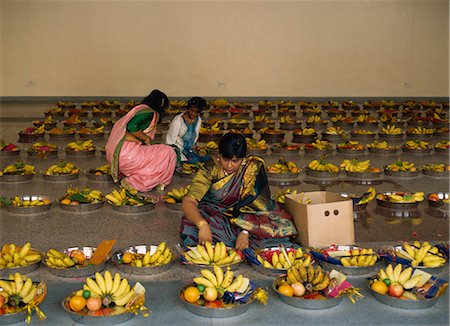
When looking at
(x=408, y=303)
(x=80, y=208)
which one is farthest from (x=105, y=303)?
(x=80, y=208)

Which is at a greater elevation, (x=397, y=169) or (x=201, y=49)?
(x=201, y=49)

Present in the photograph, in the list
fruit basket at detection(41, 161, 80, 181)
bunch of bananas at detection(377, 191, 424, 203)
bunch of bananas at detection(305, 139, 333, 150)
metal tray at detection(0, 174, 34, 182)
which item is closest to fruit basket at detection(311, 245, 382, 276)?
bunch of bananas at detection(377, 191, 424, 203)

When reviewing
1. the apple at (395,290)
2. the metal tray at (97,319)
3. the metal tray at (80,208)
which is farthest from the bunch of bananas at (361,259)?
the metal tray at (80,208)

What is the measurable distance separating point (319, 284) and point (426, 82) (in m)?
15.6

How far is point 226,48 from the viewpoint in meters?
17.8

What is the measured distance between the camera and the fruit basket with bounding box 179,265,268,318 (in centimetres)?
369

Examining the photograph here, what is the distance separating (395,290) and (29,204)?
4045 mm

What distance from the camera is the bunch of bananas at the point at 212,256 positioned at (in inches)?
178

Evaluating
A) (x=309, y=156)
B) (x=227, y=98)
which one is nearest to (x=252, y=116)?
(x=227, y=98)

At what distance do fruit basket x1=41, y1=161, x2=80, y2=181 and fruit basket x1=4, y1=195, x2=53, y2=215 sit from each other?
125 cm

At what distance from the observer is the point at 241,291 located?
387cm

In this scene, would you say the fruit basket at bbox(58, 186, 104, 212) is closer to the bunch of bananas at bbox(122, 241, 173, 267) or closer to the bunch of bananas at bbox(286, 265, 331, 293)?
the bunch of bananas at bbox(122, 241, 173, 267)

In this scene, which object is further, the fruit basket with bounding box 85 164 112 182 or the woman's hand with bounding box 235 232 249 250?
the fruit basket with bounding box 85 164 112 182

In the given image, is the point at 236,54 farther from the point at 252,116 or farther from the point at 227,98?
the point at 252,116
